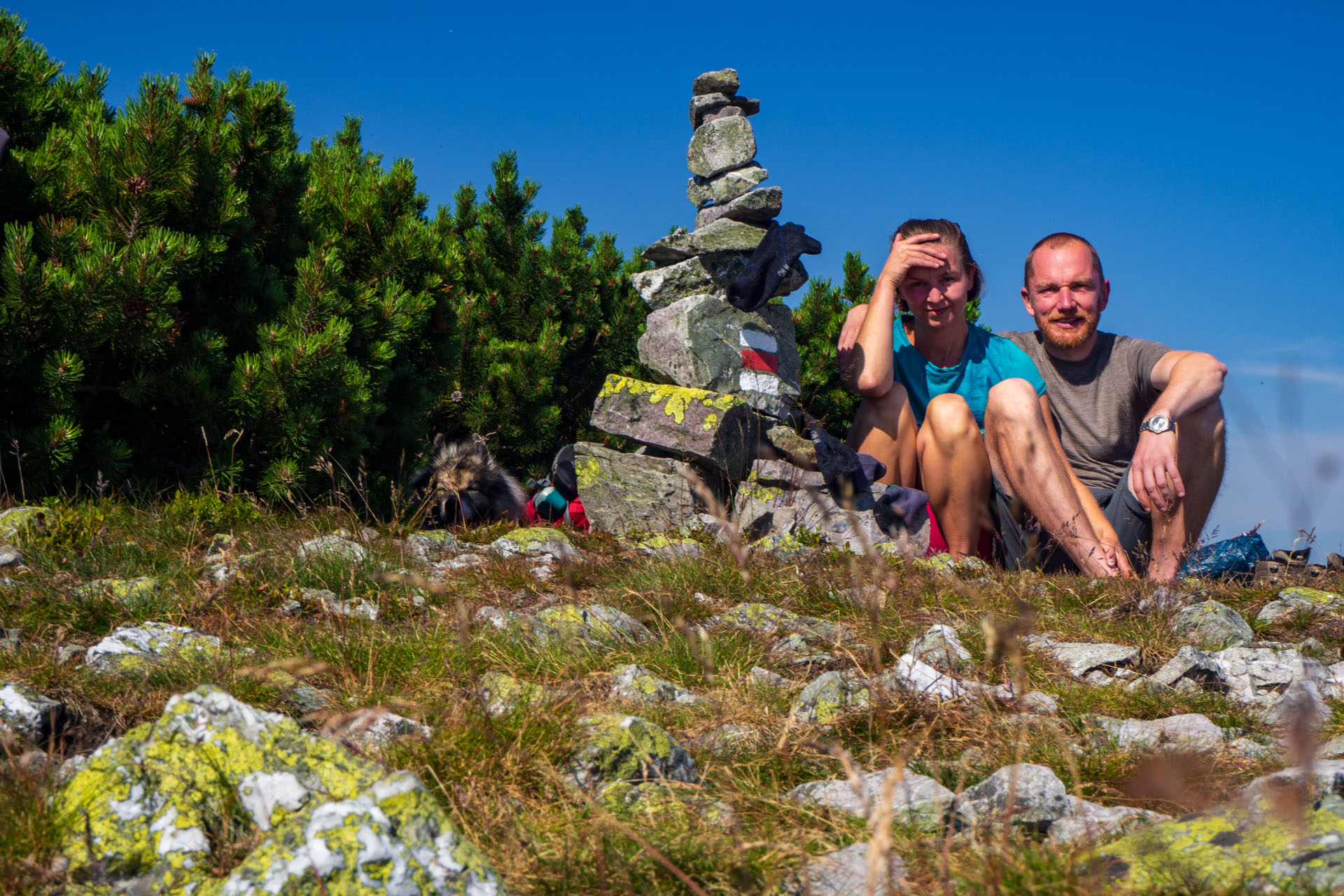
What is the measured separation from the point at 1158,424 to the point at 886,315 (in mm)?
1557

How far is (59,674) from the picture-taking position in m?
2.30

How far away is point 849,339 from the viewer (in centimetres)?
562

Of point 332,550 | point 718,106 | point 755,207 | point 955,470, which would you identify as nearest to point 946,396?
point 955,470

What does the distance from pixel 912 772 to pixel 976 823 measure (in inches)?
14.8

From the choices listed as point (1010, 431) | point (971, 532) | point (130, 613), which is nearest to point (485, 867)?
point (130, 613)

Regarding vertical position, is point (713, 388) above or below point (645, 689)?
above

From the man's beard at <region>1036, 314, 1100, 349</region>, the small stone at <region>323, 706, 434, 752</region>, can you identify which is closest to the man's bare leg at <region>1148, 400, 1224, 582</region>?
the man's beard at <region>1036, 314, 1100, 349</region>

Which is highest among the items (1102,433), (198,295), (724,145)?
(724,145)

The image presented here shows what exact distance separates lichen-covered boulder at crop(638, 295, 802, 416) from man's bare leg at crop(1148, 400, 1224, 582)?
2.36m

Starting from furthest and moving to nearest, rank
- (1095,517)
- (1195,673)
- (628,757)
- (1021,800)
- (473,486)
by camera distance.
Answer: (473,486) → (1095,517) → (1195,673) → (628,757) → (1021,800)

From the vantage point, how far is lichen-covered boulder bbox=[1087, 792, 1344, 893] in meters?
1.35

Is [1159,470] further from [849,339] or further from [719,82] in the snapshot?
[719,82]

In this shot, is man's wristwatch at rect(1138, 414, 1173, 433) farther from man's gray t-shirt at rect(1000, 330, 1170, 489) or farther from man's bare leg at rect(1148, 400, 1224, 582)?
man's gray t-shirt at rect(1000, 330, 1170, 489)

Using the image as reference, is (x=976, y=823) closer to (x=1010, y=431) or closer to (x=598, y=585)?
(x=598, y=585)
